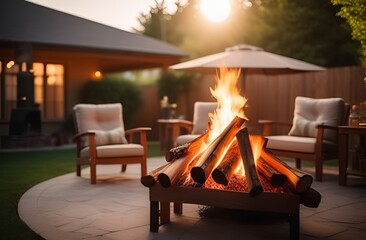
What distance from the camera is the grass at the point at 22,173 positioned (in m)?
3.86

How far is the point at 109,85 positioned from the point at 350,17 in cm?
808

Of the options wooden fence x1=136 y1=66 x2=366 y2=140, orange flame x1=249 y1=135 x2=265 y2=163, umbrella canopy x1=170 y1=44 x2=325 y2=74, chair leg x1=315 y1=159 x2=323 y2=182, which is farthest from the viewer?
wooden fence x1=136 y1=66 x2=366 y2=140

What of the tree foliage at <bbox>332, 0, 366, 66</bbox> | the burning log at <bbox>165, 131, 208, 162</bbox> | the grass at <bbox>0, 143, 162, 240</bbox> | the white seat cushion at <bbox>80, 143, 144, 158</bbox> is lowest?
the grass at <bbox>0, 143, 162, 240</bbox>

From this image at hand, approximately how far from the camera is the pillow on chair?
6734 millimetres

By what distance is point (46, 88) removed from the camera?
503 inches

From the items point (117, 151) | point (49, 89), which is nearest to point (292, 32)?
point (49, 89)

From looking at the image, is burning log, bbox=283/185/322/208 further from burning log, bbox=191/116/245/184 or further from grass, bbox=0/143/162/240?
grass, bbox=0/143/162/240

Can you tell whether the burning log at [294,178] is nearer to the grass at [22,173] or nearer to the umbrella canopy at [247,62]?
the grass at [22,173]

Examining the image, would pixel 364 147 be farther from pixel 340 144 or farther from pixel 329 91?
pixel 329 91

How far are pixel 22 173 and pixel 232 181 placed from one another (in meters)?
4.07

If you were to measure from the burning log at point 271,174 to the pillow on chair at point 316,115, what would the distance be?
2.91 meters

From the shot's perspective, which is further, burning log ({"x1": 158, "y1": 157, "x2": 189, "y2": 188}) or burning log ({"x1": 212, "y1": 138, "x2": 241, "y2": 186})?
burning log ({"x1": 158, "y1": 157, "x2": 189, "y2": 188})

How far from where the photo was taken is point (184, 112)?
14258 millimetres

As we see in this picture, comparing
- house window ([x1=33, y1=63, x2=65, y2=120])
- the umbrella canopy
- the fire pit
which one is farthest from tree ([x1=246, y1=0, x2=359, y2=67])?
the fire pit
